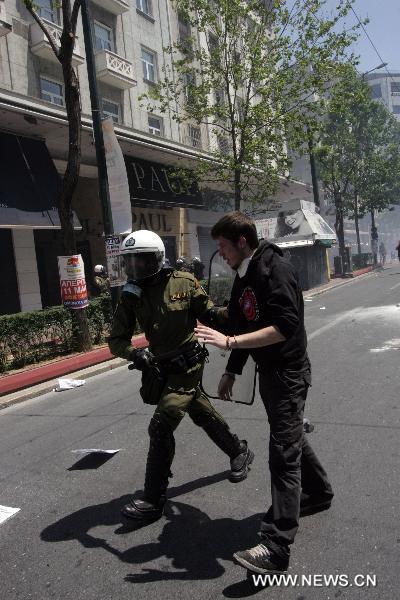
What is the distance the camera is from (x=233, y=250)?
261 centimetres

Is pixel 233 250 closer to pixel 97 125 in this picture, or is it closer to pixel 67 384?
pixel 67 384

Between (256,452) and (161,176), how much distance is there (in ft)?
49.9

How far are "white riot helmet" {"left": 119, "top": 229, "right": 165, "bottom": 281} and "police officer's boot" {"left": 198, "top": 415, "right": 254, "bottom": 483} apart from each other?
106 centimetres

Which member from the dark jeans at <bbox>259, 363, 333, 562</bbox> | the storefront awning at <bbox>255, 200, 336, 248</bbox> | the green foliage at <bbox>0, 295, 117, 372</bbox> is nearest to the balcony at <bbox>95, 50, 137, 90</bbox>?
the storefront awning at <bbox>255, 200, 336, 248</bbox>

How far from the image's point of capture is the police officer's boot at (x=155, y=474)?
118 inches

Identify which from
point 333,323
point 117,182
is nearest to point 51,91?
point 117,182

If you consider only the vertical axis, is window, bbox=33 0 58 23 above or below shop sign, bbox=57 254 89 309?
above

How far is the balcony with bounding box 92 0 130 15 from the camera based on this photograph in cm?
1972

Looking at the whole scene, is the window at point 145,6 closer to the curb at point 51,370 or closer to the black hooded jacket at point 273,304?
the curb at point 51,370

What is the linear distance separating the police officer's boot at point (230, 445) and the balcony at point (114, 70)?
18.5 meters

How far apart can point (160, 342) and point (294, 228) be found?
2124cm

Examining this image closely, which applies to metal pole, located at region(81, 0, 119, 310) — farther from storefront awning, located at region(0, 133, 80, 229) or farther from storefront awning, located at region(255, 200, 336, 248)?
storefront awning, located at region(255, 200, 336, 248)

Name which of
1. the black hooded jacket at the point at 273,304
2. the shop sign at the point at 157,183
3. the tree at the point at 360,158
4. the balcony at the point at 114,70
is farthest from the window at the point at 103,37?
the black hooded jacket at the point at 273,304

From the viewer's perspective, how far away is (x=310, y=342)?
9.26 meters
